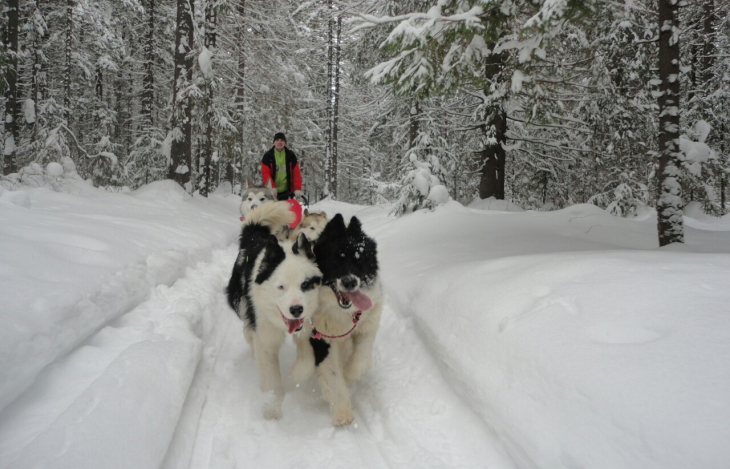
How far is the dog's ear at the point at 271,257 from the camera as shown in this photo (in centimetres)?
306

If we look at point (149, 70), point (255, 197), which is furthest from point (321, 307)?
point (149, 70)

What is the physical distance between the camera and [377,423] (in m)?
2.92

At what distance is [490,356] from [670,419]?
121 centimetres

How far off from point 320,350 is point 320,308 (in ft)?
1.18

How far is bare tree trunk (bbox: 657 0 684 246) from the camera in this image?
180 inches

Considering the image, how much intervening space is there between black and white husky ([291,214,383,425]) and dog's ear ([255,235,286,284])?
393 millimetres

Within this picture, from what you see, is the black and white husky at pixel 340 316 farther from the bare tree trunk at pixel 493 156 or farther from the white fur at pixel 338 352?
the bare tree trunk at pixel 493 156

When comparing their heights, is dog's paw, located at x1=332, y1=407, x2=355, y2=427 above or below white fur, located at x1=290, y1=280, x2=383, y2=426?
below

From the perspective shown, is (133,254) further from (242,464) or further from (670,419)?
(670,419)

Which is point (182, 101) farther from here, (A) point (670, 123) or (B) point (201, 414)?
(A) point (670, 123)

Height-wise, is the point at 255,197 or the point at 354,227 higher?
the point at 255,197

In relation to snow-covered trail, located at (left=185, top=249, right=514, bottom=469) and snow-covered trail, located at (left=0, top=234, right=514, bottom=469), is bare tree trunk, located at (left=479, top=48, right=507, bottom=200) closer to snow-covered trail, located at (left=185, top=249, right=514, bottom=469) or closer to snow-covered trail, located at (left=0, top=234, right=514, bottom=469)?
snow-covered trail, located at (left=0, top=234, right=514, bottom=469)

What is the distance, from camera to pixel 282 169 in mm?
7586

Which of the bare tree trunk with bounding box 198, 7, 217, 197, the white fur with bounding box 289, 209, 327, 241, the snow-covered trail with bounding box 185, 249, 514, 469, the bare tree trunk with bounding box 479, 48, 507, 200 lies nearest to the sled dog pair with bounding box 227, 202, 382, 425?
the snow-covered trail with bounding box 185, 249, 514, 469
